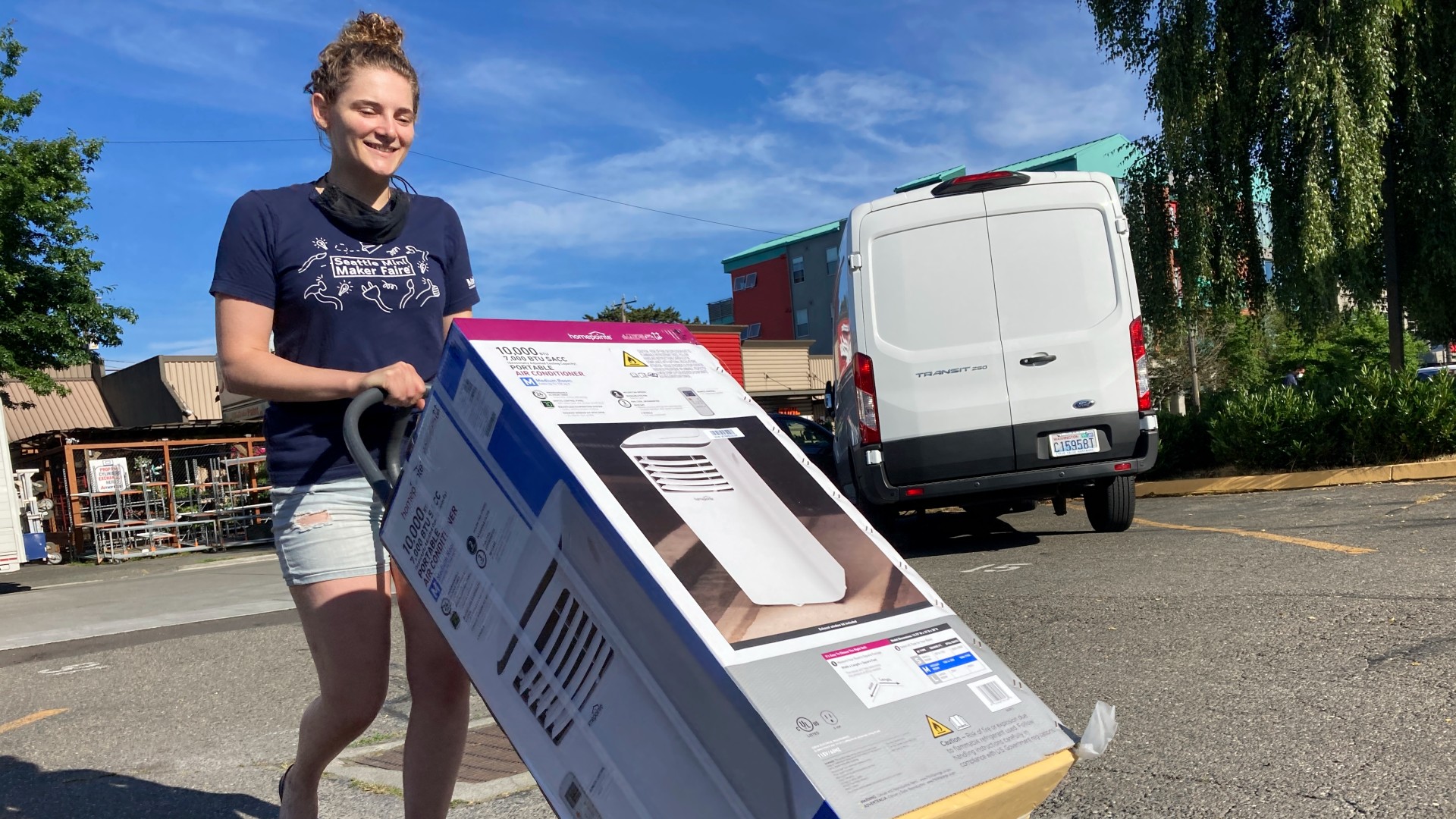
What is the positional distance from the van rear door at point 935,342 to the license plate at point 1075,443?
0.31 m

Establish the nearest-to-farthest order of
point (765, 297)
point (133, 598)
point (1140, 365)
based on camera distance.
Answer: point (1140, 365) → point (133, 598) → point (765, 297)

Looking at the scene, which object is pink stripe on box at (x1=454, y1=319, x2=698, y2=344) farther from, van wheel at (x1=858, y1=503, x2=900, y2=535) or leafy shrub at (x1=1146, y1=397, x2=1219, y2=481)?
leafy shrub at (x1=1146, y1=397, x2=1219, y2=481)

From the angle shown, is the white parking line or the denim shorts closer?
the denim shorts

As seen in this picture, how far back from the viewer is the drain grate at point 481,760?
3447 mm

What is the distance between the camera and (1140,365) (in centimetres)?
745

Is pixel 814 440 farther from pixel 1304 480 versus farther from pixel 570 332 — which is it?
pixel 570 332

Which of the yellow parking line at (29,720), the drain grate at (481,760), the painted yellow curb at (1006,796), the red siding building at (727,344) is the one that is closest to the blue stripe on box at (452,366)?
the painted yellow curb at (1006,796)

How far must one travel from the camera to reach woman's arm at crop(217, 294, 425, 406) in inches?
79.7

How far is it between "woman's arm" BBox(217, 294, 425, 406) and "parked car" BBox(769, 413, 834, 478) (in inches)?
377

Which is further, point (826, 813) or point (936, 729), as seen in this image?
point (936, 729)

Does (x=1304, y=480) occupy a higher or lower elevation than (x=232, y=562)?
higher

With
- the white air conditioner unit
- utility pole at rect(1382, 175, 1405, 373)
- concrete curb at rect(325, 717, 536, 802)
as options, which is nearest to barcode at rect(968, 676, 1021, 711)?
the white air conditioner unit

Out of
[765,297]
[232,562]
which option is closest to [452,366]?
[232,562]

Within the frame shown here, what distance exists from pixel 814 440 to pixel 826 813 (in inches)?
459
